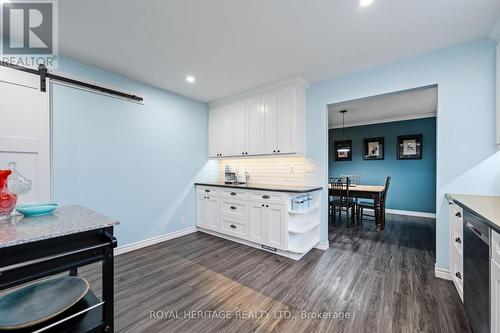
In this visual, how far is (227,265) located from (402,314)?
1.82m

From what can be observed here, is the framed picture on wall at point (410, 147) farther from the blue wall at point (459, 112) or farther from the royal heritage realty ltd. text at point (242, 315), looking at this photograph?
the royal heritage realty ltd. text at point (242, 315)

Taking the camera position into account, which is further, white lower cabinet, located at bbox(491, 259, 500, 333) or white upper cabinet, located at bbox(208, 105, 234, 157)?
white upper cabinet, located at bbox(208, 105, 234, 157)

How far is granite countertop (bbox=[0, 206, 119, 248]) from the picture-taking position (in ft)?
3.19

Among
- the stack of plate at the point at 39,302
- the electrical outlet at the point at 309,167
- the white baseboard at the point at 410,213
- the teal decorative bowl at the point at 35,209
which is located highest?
the electrical outlet at the point at 309,167

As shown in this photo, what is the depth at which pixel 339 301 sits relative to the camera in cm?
193

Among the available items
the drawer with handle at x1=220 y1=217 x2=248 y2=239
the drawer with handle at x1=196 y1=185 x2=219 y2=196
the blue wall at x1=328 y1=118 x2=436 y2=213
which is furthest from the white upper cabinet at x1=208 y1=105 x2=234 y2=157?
the blue wall at x1=328 y1=118 x2=436 y2=213

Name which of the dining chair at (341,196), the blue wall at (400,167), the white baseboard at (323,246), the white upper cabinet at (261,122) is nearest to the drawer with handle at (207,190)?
the white upper cabinet at (261,122)

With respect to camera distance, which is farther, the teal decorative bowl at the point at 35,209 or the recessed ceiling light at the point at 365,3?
the recessed ceiling light at the point at 365,3

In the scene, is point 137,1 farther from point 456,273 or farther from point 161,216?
point 456,273

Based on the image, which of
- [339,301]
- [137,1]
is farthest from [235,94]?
[339,301]

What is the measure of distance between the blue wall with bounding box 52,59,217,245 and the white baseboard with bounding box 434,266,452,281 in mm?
3666

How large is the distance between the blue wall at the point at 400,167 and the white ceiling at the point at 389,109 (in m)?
0.20

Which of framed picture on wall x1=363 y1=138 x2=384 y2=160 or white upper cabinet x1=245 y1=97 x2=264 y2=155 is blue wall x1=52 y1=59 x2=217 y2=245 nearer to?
white upper cabinet x1=245 y1=97 x2=264 y2=155

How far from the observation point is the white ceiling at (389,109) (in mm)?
4008
